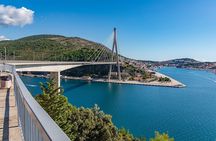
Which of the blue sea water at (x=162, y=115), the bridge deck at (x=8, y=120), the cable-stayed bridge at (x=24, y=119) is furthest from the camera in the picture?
the blue sea water at (x=162, y=115)

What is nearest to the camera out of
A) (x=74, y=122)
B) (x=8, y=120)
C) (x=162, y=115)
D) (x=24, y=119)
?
(x=24, y=119)

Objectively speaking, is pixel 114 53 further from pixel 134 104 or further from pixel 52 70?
pixel 52 70

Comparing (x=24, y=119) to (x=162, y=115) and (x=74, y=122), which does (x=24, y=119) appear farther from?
(x=162, y=115)

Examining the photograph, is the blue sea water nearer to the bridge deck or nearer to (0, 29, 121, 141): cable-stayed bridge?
the bridge deck

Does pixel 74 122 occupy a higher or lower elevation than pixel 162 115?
higher

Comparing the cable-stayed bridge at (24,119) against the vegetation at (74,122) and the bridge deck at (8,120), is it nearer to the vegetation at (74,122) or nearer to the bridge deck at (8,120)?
the bridge deck at (8,120)

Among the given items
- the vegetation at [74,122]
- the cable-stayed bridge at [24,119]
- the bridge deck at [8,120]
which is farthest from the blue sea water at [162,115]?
the cable-stayed bridge at [24,119]

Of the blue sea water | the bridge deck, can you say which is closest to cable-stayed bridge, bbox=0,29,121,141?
the bridge deck

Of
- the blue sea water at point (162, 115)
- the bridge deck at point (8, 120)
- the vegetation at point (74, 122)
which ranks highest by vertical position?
the bridge deck at point (8, 120)

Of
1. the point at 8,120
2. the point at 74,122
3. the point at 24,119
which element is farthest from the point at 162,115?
the point at 24,119
